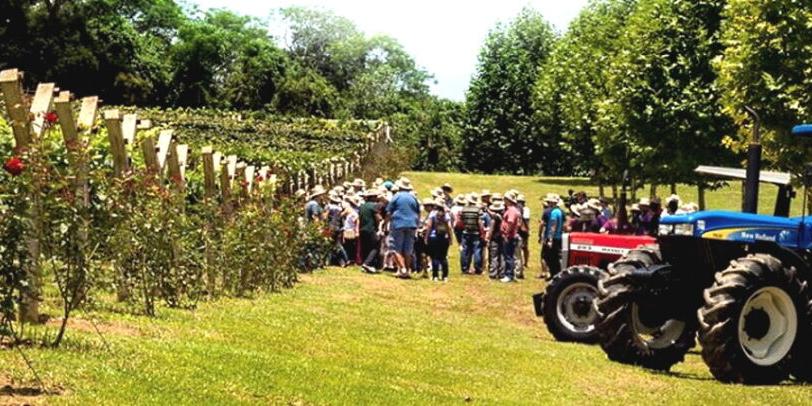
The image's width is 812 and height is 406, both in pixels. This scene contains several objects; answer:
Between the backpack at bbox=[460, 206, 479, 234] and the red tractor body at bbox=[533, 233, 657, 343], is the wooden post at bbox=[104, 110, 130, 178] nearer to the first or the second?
the red tractor body at bbox=[533, 233, 657, 343]

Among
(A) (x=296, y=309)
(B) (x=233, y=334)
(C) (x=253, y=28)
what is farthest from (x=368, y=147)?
(C) (x=253, y=28)

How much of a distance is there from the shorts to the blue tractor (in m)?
11.1

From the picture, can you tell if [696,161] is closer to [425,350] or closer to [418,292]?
[418,292]

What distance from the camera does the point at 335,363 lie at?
36.2ft

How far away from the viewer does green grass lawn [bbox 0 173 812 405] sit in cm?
841

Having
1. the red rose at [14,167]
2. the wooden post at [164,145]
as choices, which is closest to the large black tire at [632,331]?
the wooden post at [164,145]

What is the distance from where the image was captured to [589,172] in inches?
3258

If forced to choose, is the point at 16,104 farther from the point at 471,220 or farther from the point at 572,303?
the point at 471,220

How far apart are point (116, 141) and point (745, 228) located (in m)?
6.20

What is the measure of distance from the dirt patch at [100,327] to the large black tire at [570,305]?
7073mm

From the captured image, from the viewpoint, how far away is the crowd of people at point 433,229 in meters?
26.0

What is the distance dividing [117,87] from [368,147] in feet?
144

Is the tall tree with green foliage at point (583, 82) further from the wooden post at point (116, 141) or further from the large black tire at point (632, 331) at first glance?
the wooden post at point (116, 141)

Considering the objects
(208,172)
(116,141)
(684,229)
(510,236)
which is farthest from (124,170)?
(510,236)
